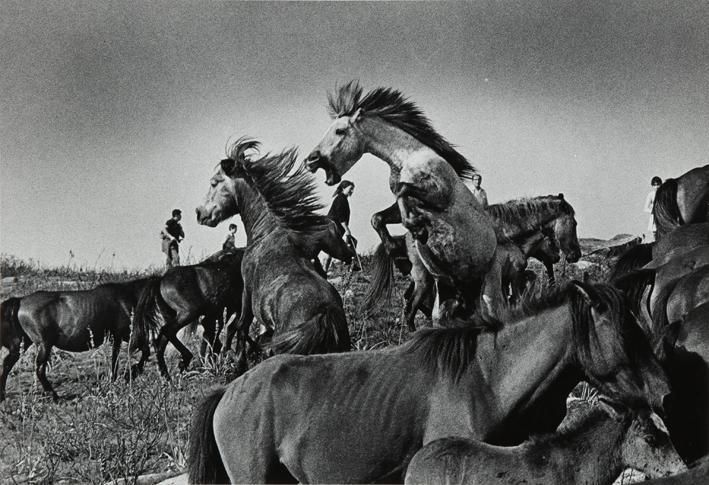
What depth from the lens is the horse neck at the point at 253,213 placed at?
24.9ft

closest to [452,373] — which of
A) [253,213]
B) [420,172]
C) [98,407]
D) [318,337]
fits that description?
[318,337]

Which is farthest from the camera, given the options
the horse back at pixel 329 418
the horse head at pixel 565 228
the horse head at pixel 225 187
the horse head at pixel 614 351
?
the horse head at pixel 565 228

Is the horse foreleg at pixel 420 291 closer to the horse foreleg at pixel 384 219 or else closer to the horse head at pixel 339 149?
the horse foreleg at pixel 384 219

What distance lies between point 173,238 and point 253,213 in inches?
101

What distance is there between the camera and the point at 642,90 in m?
8.50

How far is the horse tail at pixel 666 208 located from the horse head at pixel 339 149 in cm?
371

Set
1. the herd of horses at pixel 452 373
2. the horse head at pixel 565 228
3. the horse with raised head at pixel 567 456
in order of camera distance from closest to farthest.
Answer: the horse with raised head at pixel 567 456 → the herd of horses at pixel 452 373 → the horse head at pixel 565 228

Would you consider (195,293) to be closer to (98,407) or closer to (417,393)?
(98,407)

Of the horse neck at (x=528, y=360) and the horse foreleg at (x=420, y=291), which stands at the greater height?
the horse foreleg at (x=420, y=291)

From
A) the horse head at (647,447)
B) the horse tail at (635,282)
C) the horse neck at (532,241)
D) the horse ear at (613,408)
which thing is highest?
the horse neck at (532,241)

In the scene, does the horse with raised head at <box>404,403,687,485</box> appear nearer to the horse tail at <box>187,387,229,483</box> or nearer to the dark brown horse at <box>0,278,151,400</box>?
the horse tail at <box>187,387,229,483</box>

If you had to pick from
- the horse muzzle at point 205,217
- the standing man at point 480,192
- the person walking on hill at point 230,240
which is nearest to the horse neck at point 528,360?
the standing man at point 480,192

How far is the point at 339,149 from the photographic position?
23.4 ft

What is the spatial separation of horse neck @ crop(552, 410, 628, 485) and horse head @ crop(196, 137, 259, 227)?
4538 mm
